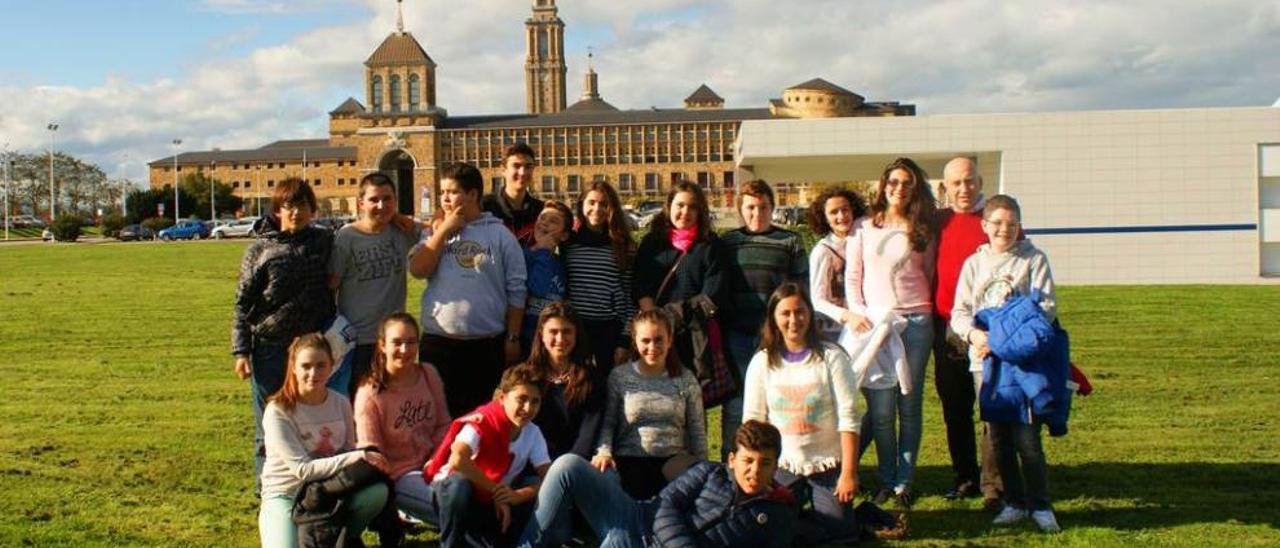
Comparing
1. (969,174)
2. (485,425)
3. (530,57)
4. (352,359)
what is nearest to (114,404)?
(352,359)

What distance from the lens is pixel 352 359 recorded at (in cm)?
562

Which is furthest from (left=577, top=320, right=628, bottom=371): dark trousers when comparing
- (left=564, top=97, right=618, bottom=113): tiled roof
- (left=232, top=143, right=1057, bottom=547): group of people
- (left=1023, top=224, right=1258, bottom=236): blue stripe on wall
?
(left=564, top=97, right=618, bottom=113): tiled roof

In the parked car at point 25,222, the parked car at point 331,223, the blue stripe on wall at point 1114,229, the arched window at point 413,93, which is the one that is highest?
the arched window at point 413,93

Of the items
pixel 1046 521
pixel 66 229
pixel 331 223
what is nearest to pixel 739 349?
pixel 1046 521

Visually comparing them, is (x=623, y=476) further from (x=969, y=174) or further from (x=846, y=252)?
(x=969, y=174)

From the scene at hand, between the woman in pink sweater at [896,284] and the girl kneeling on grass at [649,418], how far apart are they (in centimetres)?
90

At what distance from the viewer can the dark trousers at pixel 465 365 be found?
550cm

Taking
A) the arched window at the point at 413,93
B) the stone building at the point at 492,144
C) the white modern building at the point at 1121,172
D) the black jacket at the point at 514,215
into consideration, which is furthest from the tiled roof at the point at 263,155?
the black jacket at the point at 514,215

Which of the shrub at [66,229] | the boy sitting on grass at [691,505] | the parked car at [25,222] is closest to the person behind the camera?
the boy sitting on grass at [691,505]

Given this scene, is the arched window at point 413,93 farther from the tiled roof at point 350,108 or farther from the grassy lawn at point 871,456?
the grassy lawn at point 871,456

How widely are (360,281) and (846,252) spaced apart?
7.62 feet

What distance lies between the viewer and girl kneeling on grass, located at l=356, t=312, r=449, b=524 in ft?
16.3

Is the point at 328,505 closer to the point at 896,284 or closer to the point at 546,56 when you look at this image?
the point at 896,284

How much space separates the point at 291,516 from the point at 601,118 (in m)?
106
